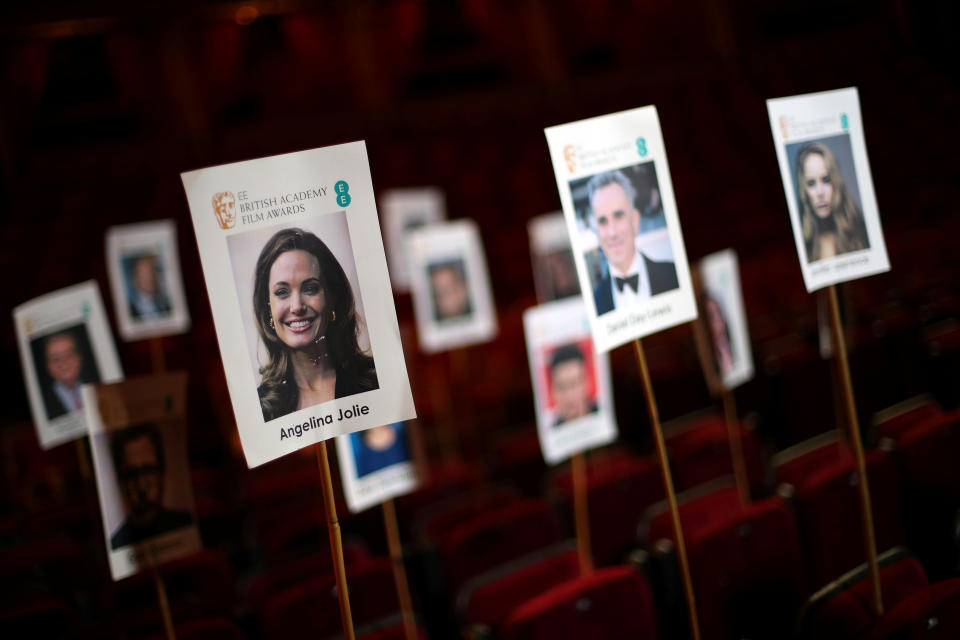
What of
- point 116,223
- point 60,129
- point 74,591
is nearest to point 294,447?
point 74,591

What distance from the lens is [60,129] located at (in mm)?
11023

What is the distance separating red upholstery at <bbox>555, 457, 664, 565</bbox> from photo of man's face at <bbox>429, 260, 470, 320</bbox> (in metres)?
1.65

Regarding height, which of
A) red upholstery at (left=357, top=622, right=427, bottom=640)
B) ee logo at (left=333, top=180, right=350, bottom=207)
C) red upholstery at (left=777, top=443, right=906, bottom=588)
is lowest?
red upholstery at (left=777, top=443, right=906, bottom=588)

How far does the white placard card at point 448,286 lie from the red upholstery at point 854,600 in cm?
295

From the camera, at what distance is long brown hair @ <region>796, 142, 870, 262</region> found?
2188 mm

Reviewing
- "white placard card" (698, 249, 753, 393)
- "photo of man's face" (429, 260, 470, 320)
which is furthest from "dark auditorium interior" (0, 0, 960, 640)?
"photo of man's face" (429, 260, 470, 320)

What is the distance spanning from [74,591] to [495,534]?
5.70ft

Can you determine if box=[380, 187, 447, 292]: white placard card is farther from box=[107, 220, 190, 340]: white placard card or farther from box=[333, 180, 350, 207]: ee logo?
box=[333, 180, 350, 207]: ee logo

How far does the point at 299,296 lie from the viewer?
167cm

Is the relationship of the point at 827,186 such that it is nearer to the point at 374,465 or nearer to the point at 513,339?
the point at 374,465

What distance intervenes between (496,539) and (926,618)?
1.60 metres

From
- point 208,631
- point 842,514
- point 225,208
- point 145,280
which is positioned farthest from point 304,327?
point 145,280

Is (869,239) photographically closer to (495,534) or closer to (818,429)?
(495,534)

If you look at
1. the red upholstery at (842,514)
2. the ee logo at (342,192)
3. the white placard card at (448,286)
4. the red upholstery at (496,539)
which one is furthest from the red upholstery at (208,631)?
the white placard card at (448,286)
